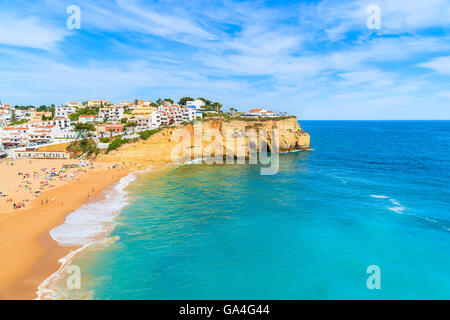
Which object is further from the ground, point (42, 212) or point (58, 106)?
point (58, 106)

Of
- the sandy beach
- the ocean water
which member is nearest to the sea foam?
the sandy beach

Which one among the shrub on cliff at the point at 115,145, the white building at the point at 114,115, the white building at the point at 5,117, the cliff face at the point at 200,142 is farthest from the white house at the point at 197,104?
the white building at the point at 5,117

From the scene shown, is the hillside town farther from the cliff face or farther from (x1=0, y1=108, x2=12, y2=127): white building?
the cliff face

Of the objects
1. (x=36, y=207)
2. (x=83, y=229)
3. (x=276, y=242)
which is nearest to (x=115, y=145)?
(x=36, y=207)

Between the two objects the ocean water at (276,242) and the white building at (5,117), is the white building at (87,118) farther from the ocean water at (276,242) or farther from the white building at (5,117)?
the ocean water at (276,242)

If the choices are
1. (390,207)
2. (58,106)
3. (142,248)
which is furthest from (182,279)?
(58,106)

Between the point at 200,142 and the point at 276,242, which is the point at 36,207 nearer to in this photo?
the point at 276,242

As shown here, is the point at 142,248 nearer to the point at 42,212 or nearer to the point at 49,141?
the point at 42,212
